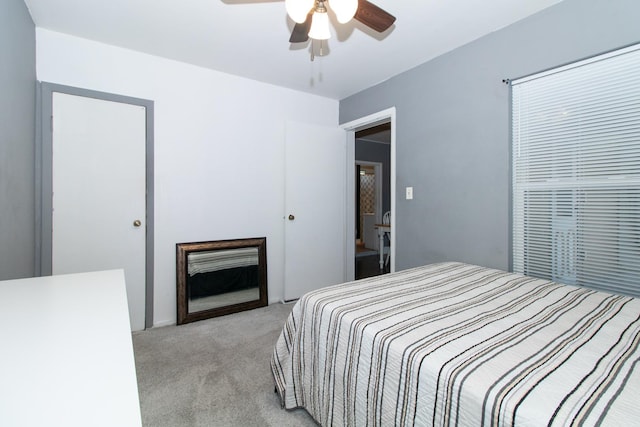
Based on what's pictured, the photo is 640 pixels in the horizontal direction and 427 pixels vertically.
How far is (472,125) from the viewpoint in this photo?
2.29 metres

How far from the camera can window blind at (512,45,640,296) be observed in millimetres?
1623

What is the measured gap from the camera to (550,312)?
1260 millimetres

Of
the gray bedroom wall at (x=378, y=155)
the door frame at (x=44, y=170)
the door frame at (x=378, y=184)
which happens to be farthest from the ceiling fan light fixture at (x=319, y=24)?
the door frame at (x=378, y=184)

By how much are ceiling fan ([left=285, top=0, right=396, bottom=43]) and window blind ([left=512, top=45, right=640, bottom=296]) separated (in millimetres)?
1188

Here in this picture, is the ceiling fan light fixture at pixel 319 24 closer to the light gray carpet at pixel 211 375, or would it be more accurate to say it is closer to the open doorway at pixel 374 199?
the light gray carpet at pixel 211 375

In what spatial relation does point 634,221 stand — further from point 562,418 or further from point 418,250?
point 562,418

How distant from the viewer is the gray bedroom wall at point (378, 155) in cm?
616

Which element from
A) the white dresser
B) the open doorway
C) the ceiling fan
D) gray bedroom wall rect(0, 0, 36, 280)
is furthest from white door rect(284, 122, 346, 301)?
the white dresser

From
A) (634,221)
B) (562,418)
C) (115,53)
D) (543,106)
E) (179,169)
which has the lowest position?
(562,418)

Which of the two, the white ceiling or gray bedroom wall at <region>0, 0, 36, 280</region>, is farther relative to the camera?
the white ceiling

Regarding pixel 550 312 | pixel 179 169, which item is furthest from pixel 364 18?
pixel 179 169

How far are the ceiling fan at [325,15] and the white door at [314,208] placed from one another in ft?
5.12

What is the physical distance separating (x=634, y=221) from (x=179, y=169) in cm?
323

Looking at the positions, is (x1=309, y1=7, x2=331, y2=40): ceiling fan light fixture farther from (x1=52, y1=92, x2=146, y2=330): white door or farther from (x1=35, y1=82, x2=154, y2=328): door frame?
(x1=35, y1=82, x2=154, y2=328): door frame
